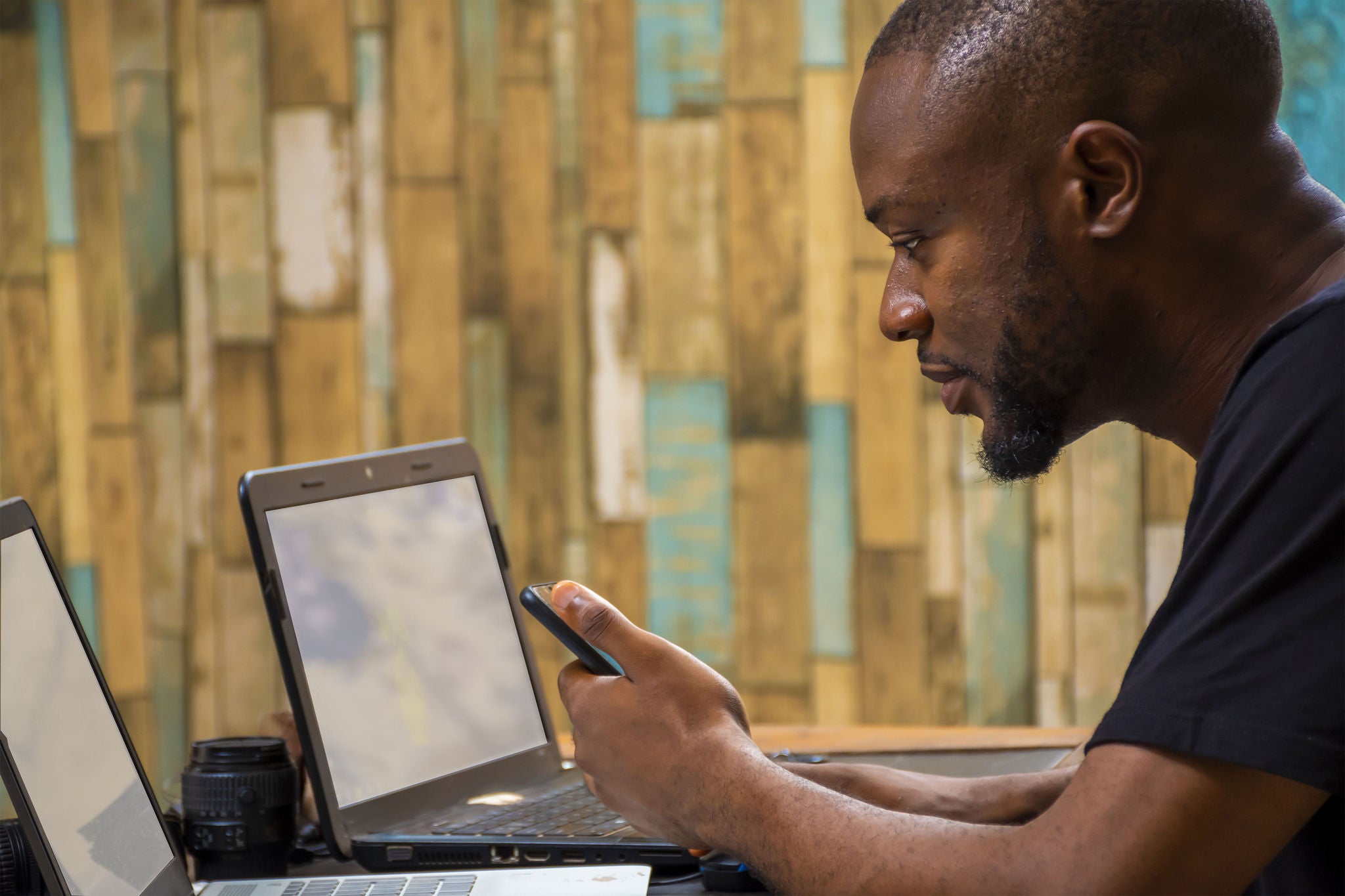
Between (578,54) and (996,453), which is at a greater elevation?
(578,54)

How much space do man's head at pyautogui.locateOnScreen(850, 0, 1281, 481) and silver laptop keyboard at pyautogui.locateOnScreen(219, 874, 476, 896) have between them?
508 mm

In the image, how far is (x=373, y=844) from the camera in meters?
1.05

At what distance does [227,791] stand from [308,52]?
5.94 feet

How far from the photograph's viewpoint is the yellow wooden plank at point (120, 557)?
8.39 feet

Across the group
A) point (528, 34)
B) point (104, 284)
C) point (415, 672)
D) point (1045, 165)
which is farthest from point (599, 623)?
point (104, 284)

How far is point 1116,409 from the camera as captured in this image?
3.12 ft

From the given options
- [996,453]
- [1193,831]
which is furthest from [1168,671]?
[996,453]

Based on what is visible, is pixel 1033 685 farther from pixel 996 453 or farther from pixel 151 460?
pixel 151 460

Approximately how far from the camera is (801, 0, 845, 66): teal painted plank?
2363mm

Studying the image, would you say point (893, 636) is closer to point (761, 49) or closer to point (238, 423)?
point (761, 49)

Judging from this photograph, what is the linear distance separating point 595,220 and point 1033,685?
116cm

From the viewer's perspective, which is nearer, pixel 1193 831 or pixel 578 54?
pixel 1193 831

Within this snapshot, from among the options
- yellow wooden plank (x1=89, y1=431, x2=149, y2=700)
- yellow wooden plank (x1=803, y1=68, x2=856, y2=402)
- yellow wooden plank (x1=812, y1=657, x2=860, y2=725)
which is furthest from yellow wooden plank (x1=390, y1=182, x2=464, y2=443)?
yellow wooden plank (x1=812, y1=657, x2=860, y2=725)

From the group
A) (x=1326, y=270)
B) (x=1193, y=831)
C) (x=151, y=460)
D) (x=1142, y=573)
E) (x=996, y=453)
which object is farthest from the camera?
(x=151, y=460)
